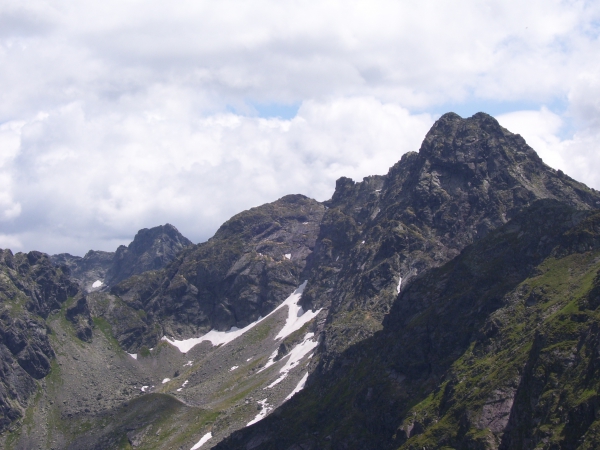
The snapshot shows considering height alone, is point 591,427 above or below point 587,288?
below

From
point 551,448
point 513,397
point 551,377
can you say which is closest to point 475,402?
point 513,397

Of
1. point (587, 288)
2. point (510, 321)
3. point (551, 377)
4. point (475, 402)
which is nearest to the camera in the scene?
point (551, 377)

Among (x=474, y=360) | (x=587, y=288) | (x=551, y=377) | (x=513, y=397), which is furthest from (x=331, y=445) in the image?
(x=587, y=288)

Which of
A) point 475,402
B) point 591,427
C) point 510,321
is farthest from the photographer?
point 510,321

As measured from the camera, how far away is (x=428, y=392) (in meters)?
187

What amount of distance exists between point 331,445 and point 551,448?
8207 cm

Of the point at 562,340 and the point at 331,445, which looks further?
the point at 331,445

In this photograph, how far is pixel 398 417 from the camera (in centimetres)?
18250

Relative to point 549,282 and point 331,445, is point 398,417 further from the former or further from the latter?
point 549,282

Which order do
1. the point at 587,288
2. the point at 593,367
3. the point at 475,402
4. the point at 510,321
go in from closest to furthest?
the point at 593,367, the point at 475,402, the point at 587,288, the point at 510,321

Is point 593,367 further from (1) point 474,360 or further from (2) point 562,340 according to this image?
(1) point 474,360

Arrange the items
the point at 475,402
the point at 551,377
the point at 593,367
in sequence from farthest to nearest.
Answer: the point at 475,402 → the point at 551,377 → the point at 593,367

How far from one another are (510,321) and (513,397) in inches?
1479

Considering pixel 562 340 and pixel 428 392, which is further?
pixel 428 392
